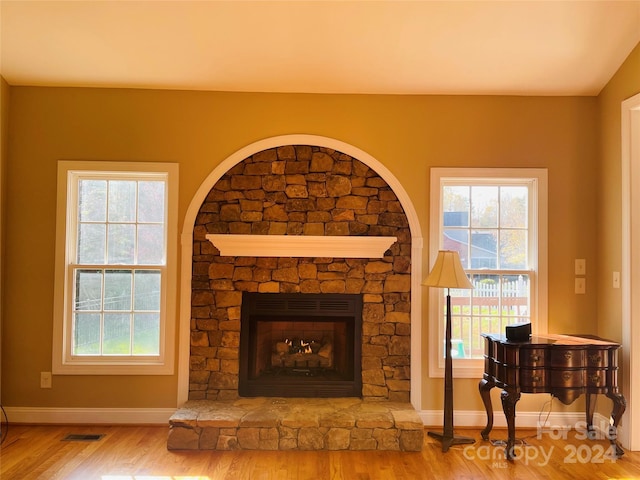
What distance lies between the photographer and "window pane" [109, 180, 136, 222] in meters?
4.11

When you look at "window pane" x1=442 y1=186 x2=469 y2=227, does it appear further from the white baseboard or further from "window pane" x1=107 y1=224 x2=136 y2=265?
the white baseboard

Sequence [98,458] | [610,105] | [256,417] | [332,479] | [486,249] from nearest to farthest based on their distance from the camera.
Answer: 1. [332,479]
2. [98,458]
3. [256,417]
4. [610,105]
5. [486,249]

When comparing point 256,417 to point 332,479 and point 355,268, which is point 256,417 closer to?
point 332,479

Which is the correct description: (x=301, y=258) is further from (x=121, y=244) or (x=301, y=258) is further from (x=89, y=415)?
(x=89, y=415)

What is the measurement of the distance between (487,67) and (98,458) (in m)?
4.07

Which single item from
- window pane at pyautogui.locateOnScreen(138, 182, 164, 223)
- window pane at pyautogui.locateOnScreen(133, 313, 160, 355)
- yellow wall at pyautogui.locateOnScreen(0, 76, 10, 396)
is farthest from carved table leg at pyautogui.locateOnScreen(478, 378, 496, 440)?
yellow wall at pyautogui.locateOnScreen(0, 76, 10, 396)

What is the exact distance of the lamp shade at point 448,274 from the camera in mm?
3531

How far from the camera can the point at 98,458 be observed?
3340mm

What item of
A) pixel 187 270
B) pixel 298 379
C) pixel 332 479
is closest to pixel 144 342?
pixel 187 270

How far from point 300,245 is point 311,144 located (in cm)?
87

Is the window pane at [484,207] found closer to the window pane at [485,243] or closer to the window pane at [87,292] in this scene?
the window pane at [485,243]

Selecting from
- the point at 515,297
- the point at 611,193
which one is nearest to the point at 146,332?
the point at 515,297

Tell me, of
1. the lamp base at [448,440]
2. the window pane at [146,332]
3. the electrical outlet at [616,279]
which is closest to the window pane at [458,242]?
the electrical outlet at [616,279]

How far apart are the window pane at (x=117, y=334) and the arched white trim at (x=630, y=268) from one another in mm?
3928
